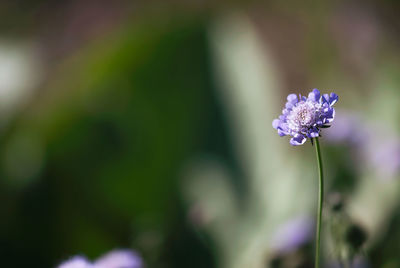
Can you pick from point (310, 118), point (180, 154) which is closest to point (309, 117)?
point (310, 118)

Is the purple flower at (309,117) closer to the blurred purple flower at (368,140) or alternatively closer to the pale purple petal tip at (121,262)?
the pale purple petal tip at (121,262)

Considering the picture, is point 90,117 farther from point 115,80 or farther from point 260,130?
point 260,130

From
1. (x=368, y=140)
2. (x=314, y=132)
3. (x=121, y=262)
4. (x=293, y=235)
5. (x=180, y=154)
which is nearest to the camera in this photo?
(x=314, y=132)

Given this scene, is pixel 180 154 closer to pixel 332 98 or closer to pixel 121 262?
pixel 121 262

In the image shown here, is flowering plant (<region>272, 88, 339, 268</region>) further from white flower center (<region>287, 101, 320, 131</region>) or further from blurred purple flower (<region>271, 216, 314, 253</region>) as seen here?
blurred purple flower (<region>271, 216, 314, 253</region>)

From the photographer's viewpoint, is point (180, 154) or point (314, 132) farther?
point (180, 154)

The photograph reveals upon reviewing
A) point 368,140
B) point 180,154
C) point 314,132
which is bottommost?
point 314,132

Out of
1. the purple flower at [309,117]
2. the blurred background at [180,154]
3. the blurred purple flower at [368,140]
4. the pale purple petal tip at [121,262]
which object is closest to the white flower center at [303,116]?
the purple flower at [309,117]
